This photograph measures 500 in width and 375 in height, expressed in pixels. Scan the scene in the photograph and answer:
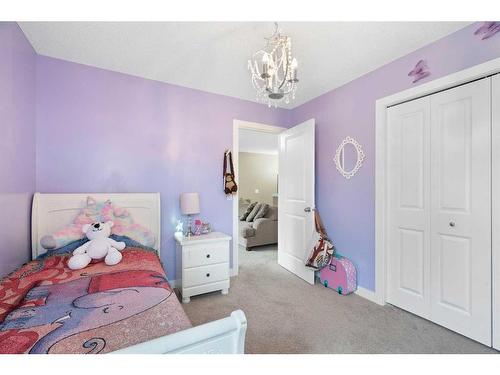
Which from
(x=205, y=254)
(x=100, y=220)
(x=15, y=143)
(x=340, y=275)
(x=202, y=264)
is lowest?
(x=340, y=275)

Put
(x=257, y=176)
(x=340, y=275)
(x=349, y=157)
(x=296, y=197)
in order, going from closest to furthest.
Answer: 1. (x=340, y=275)
2. (x=349, y=157)
3. (x=296, y=197)
4. (x=257, y=176)

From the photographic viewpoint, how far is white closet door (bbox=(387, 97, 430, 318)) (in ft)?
6.52

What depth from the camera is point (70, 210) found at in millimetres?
2102

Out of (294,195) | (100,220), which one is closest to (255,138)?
(294,195)

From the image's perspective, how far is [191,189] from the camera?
2768 millimetres

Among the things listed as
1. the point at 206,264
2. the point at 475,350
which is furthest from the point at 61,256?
the point at 475,350

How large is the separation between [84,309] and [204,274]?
54.1 inches

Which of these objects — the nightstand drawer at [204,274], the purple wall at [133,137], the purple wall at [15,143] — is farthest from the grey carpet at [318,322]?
the purple wall at [15,143]

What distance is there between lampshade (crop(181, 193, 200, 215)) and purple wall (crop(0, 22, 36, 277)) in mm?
1305

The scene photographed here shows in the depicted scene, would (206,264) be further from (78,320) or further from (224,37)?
(224,37)

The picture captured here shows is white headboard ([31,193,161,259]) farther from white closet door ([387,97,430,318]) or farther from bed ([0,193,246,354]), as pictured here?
white closet door ([387,97,430,318])

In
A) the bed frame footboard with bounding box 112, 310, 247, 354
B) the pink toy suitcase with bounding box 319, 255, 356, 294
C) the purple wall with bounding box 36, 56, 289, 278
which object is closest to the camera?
the bed frame footboard with bounding box 112, 310, 247, 354

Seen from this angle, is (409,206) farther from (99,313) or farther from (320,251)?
(99,313)

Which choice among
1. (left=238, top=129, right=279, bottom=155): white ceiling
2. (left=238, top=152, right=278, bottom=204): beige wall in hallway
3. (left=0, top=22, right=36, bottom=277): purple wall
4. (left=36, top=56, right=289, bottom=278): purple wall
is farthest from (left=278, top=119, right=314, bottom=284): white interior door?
(left=238, top=152, right=278, bottom=204): beige wall in hallway
